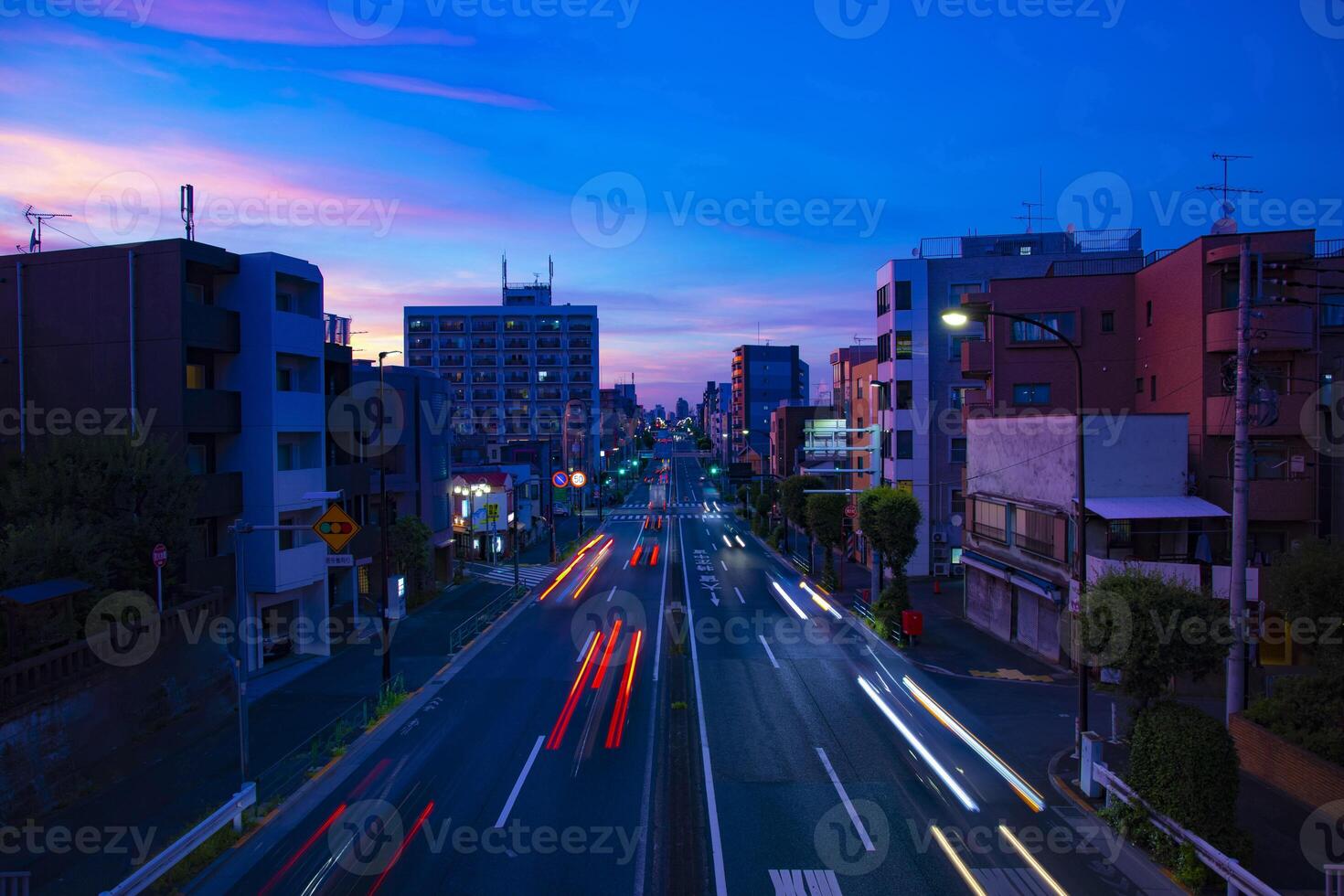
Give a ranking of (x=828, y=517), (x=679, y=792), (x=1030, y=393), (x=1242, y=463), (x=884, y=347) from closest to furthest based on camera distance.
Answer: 1. (x=1242, y=463)
2. (x=679, y=792)
3. (x=1030, y=393)
4. (x=828, y=517)
5. (x=884, y=347)

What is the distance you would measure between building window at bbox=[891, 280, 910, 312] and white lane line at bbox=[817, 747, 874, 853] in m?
31.0

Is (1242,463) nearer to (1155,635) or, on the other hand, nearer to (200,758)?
(1155,635)

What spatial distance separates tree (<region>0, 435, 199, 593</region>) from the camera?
57.8 feet

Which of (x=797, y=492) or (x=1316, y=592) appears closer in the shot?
(x=1316, y=592)

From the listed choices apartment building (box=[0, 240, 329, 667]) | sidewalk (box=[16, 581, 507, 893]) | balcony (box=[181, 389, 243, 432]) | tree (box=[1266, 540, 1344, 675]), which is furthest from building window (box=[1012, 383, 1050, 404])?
balcony (box=[181, 389, 243, 432])

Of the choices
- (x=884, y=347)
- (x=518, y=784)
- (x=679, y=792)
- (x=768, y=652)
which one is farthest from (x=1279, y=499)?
(x=884, y=347)

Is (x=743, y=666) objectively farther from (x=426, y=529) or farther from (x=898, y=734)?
(x=426, y=529)

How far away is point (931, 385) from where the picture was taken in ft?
139

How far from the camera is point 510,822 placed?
42.8 ft

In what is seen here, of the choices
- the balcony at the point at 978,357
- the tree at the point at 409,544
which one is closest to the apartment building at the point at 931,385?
the balcony at the point at 978,357

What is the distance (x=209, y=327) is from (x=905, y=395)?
33.0m

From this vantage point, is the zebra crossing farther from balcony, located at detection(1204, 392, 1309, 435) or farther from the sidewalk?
balcony, located at detection(1204, 392, 1309, 435)

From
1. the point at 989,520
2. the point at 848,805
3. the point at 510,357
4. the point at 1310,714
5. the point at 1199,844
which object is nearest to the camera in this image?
the point at 1199,844

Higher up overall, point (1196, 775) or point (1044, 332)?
point (1044, 332)
